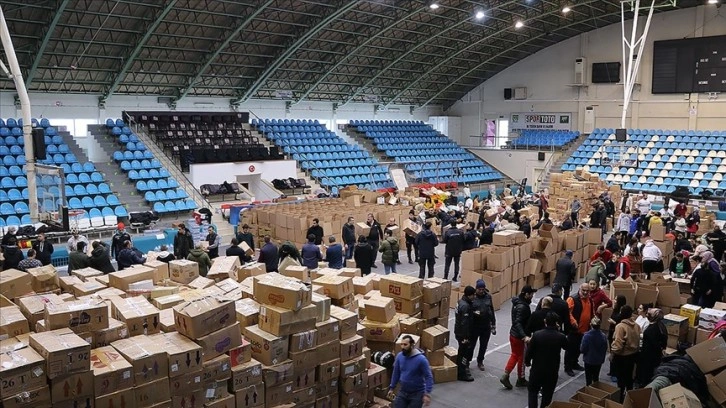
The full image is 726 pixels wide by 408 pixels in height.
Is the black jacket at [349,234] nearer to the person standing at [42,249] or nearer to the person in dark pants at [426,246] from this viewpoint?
the person in dark pants at [426,246]

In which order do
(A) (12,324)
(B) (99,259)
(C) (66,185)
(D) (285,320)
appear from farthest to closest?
(C) (66,185)
(B) (99,259)
(D) (285,320)
(A) (12,324)

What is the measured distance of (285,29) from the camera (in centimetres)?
2220

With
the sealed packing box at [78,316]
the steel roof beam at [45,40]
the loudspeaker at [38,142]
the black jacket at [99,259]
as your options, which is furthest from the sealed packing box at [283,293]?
the steel roof beam at [45,40]

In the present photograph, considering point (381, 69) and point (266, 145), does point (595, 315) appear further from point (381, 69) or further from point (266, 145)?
point (381, 69)

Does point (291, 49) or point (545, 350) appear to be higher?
point (291, 49)

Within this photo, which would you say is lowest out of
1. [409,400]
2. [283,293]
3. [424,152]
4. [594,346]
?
[409,400]

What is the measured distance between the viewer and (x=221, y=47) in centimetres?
2045

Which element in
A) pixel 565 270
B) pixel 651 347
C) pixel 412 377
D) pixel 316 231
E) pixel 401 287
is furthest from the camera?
pixel 316 231

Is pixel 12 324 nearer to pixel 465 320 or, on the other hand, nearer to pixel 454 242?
pixel 465 320

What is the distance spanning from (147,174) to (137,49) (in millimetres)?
4111

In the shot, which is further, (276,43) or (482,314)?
(276,43)

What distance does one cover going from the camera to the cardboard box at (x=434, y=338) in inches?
303

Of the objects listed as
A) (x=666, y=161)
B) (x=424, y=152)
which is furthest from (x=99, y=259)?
(x=666, y=161)

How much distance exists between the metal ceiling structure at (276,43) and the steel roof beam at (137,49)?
0.04 metres
